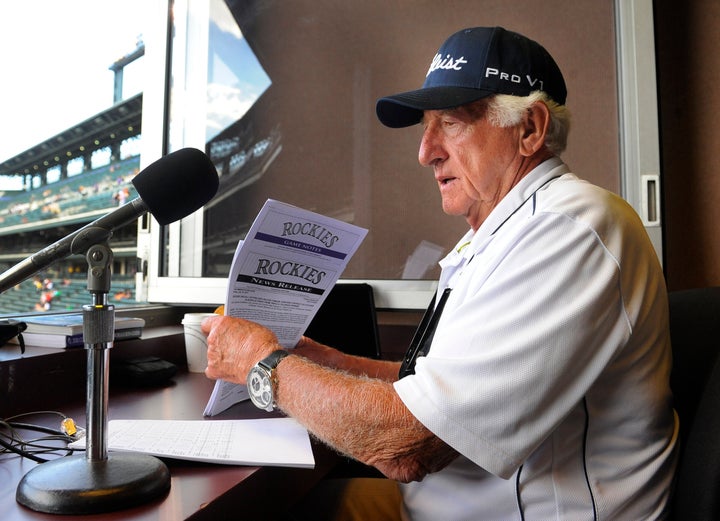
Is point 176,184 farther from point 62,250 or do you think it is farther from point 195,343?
point 195,343

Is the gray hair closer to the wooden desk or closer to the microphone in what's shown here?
the microphone

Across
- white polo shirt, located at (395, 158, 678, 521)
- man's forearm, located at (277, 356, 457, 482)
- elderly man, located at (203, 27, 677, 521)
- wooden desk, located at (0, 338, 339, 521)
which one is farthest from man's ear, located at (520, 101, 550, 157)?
wooden desk, located at (0, 338, 339, 521)

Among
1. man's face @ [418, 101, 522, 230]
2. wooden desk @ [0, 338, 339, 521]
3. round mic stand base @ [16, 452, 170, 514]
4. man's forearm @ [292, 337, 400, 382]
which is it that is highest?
man's face @ [418, 101, 522, 230]

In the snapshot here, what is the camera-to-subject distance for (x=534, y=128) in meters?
1.08

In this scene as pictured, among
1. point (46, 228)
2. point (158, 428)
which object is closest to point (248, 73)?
point (46, 228)

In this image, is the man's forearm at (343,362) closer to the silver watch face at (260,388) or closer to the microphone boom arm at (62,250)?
the silver watch face at (260,388)

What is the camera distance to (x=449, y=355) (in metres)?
0.79

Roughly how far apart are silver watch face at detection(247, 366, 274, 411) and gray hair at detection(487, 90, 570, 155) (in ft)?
2.01

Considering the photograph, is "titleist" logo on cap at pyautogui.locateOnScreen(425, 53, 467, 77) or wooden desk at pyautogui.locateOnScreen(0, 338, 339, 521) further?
"titleist" logo on cap at pyautogui.locateOnScreen(425, 53, 467, 77)

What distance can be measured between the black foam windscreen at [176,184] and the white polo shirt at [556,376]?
38 centimetres

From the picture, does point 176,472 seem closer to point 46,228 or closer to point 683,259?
point 46,228

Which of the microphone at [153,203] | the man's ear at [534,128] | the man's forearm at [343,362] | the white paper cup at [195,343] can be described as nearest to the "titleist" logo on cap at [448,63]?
the man's ear at [534,128]

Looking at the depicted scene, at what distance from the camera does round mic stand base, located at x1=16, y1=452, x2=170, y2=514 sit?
0.66m

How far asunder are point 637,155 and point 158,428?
1.59 m
